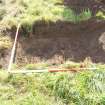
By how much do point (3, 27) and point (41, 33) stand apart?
0.68 meters

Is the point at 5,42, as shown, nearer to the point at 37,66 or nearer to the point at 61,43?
the point at 37,66

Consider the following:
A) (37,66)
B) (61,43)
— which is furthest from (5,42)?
(61,43)

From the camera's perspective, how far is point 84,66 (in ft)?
15.9

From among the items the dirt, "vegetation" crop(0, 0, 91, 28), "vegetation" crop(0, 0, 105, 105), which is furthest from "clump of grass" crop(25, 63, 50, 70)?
"vegetation" crop(0, 0, 91, 28)

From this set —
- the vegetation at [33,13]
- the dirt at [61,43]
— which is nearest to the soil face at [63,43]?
the dirt at [61,43]

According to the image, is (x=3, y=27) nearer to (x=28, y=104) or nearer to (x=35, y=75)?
(x=35, y=75)

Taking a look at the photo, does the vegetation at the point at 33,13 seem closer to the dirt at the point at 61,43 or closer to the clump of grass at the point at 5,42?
the dirt at the point at 61,43

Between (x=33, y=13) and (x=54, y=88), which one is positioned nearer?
(x=54, y=88)

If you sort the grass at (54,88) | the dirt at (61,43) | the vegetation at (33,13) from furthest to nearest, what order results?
the vegetation at (33,13) < the dirt at (61,43) < the grass at (54,88)

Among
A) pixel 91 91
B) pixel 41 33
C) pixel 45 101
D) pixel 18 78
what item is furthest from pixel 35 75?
pixel 41 33

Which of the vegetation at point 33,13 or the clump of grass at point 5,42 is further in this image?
the vegetation at point 33,13

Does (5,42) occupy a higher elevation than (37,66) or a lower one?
higher

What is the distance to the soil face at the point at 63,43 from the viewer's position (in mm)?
5383

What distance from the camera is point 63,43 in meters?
5.63
